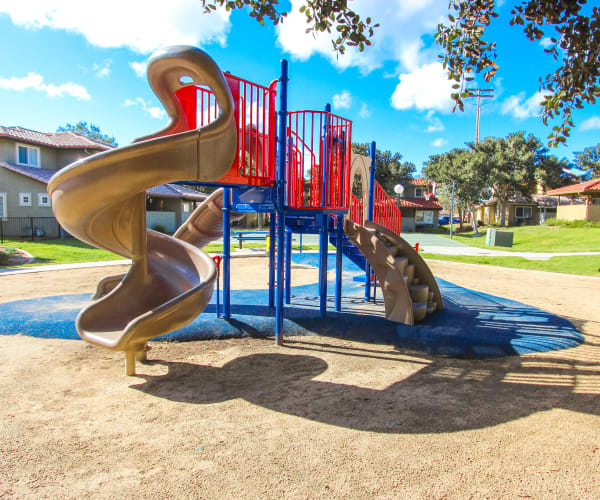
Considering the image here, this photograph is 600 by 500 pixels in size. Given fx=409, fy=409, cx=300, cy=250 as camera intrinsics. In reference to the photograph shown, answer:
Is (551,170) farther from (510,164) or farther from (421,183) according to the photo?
(421,183)

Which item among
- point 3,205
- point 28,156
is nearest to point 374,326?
point 3,205

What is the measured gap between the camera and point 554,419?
407cm

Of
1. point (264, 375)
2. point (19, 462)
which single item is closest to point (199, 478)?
point (19, 462)

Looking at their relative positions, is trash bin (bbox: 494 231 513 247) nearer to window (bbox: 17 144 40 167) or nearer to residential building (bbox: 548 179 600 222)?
residential building (bbox: 548 179 600 222)

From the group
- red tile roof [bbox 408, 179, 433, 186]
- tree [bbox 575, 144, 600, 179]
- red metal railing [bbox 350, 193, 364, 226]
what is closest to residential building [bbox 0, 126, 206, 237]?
red metal railing [bbox 350, 193, 364, 226]

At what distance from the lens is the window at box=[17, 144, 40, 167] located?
1025 inches

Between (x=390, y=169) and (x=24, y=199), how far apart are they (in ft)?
139

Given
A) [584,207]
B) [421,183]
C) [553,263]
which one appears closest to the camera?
[553,263]

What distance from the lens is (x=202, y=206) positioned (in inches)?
318

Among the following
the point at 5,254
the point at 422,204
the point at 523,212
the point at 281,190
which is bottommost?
the point at 5,254

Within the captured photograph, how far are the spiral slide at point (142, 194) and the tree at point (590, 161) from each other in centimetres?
7279

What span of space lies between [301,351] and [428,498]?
139 inches

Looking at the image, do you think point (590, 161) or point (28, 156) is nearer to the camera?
point (28, 156)

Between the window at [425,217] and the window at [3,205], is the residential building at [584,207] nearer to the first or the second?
the window at [425,217]
